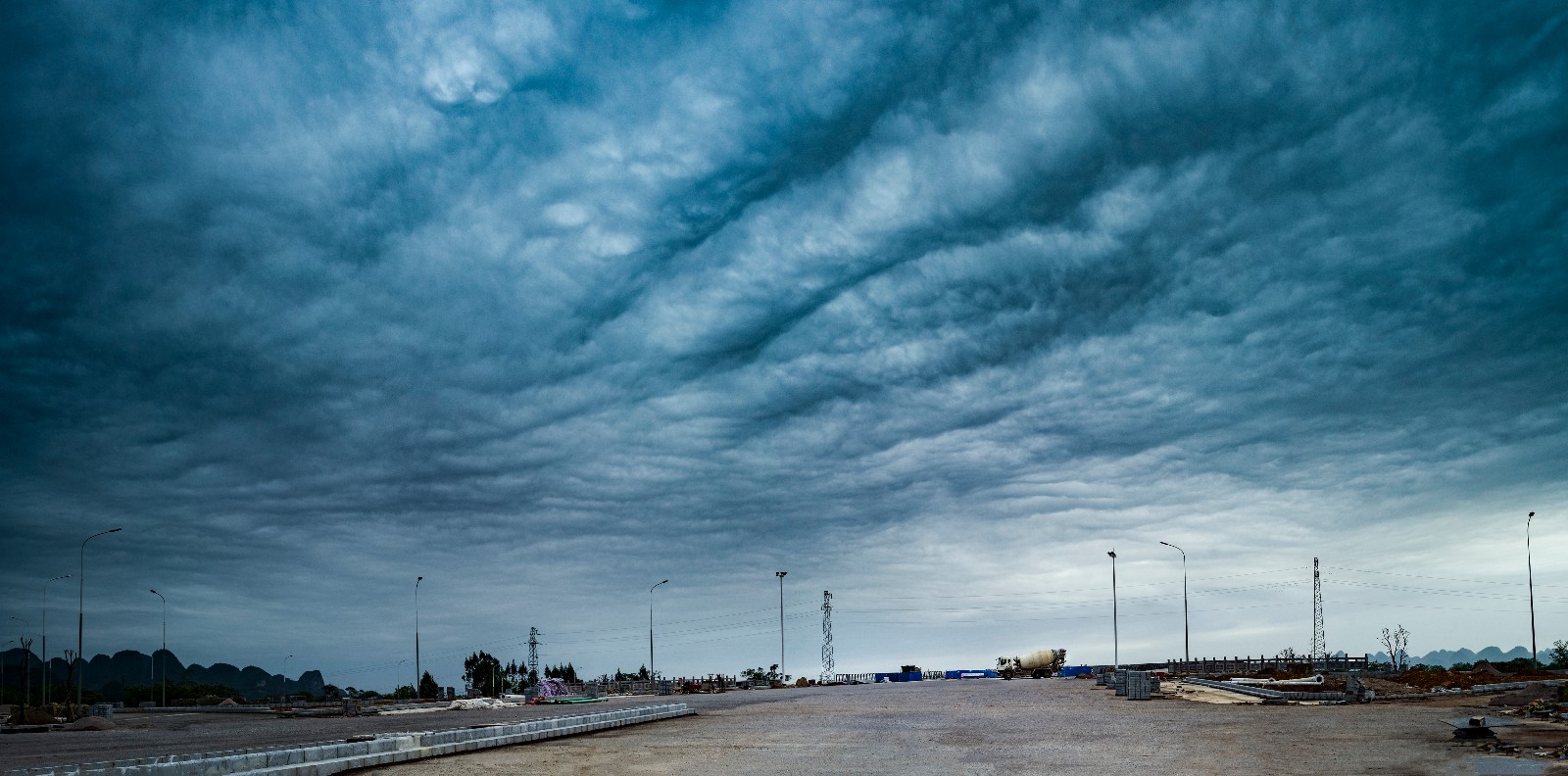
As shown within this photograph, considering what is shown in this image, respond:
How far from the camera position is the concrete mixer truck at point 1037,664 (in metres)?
139

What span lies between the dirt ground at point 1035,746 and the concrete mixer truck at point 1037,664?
9811cm

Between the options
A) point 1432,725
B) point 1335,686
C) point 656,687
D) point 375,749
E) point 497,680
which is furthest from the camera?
point 497,680

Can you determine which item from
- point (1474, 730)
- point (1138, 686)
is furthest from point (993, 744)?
point (1138, 686)

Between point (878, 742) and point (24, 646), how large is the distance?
98564 millimetres

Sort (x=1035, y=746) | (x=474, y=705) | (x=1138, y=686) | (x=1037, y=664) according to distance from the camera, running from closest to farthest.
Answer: (x=1035, y=746) → (x=1138, y=686) → (x=474, y=705) → (x=1037, y=664)

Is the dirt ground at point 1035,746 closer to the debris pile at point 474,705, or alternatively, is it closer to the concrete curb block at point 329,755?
the concrete curb block at point 329,755

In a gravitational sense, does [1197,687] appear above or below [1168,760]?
below

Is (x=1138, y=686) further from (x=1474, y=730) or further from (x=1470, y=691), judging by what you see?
(x=1474, y=730)

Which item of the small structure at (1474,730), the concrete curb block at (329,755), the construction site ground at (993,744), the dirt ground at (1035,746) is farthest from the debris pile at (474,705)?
the small structure at (1474,730)

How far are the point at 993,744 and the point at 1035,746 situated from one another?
1.25 metres

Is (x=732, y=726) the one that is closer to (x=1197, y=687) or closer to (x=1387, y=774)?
(x=1387, y=774)

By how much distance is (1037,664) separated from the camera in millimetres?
142625

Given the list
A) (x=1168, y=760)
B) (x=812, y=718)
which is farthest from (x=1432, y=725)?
(x=812, y=718)

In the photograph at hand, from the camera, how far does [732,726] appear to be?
37469 mm
